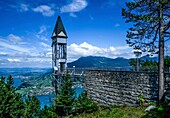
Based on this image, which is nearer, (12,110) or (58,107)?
(58,107)

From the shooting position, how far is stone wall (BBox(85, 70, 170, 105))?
14523mm

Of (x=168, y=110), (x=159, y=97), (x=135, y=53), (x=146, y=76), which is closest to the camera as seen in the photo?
(x=168, y=110)

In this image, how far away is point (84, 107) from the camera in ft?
51.5

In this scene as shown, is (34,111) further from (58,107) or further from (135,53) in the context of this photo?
(135,53)

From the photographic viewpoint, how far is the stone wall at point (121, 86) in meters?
14.5

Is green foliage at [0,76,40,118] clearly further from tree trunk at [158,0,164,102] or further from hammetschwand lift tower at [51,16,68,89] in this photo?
tree trunk at [158,0,164,102]

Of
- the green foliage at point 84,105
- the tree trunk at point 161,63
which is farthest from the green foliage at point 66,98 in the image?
the tree trunk at point 161,63

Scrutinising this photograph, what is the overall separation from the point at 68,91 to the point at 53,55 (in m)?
14.0

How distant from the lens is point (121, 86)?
17062mm

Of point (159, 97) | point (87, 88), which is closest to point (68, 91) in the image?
point (87, 88)

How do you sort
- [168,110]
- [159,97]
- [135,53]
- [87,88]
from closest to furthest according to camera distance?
[168,110], [159,97], [135,53], [87,88]

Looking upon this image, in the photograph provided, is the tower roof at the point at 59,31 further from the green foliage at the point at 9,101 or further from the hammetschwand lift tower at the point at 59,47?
the green foliage at the point at 9,101

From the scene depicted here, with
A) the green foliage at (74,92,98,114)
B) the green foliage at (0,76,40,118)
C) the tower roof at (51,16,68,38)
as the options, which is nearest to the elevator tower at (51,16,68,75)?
the tower roof at (51,16,68,38)

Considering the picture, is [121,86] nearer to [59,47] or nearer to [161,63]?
[161,63]
